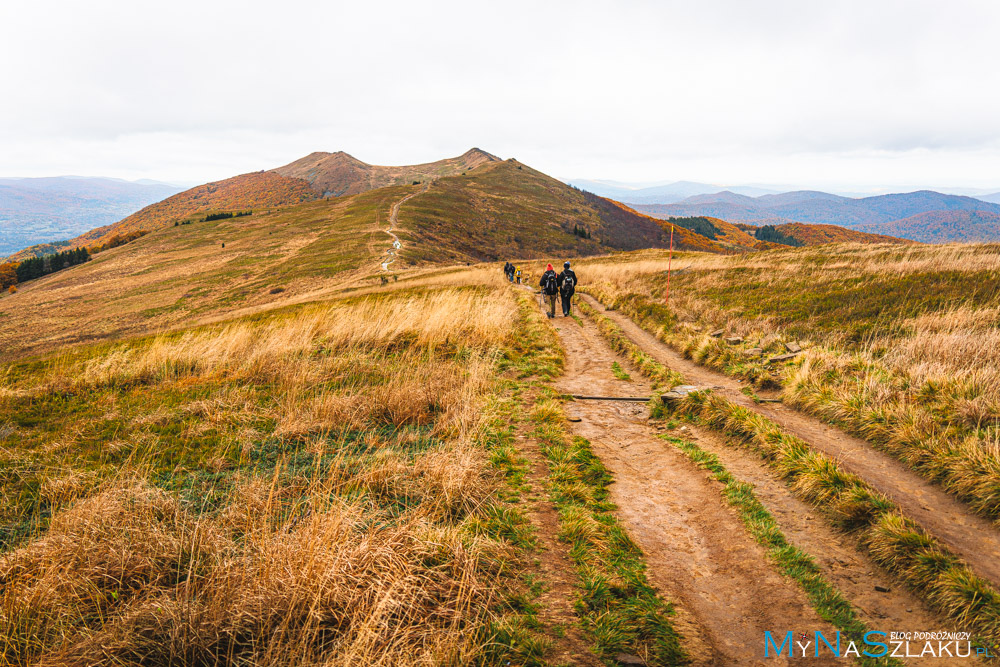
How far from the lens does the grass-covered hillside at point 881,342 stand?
545 centimetres

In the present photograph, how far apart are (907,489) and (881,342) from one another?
21.0ft

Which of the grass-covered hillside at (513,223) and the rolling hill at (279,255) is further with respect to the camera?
the grass-covered hillside at (513,223)

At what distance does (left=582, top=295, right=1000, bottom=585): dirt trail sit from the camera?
3.90 m

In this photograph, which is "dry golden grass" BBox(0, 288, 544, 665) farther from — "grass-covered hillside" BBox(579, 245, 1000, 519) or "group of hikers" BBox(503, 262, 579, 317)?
"group of hikers" BBox(503, 262, 579, 317)

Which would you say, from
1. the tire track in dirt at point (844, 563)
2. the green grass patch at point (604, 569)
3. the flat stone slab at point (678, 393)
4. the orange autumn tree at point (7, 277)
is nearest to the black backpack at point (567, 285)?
the flat stone slab at point (678, 393)

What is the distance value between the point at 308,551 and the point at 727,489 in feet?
16.2

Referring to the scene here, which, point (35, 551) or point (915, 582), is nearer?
point (35, 551)

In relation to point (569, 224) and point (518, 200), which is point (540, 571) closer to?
point (569, 224)

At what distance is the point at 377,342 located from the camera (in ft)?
36.8

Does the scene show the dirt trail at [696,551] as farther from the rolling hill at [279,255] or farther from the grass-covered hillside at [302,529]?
the rolling hill at [279,255]

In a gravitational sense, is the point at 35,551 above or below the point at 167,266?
below

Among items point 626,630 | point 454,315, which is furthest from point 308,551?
point 454,315

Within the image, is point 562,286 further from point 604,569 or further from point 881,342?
point 604,569

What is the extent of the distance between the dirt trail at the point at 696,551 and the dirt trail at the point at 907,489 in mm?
1646
